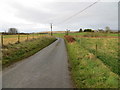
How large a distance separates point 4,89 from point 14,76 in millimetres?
1323

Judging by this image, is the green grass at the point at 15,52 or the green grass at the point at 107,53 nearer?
the green grass at the point at 107,53

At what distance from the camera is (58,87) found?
193 inches

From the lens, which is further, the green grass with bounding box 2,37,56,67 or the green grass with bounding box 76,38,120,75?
the green grass with bounding box 2,37,56,67

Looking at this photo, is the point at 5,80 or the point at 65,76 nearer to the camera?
the point at 5,80

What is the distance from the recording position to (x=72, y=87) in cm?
489

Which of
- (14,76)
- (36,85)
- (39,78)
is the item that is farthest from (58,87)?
(14,76)

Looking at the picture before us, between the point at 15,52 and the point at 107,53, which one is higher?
the point at 15,52

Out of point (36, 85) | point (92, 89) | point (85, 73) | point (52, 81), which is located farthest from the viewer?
point (85, 73)

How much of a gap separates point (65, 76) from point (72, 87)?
1307 mm

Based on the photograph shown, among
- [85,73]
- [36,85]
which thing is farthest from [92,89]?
[36,85]

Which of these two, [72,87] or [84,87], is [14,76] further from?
[84,87]

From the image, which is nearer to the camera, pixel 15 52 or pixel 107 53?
pixel 15 52

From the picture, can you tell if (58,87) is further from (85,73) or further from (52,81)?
(85,73)

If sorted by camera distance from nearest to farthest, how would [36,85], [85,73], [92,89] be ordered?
1. [92,89]
2. [36,85]
3. [85,73]
